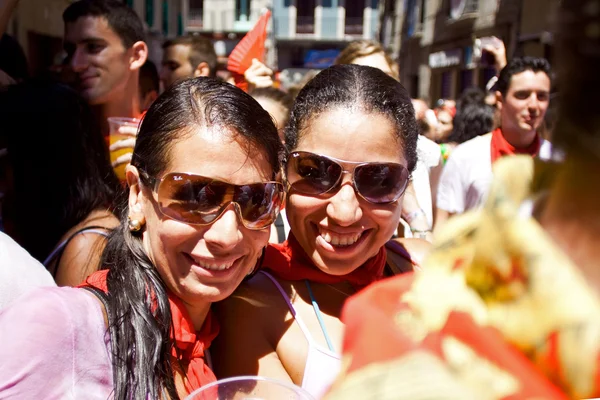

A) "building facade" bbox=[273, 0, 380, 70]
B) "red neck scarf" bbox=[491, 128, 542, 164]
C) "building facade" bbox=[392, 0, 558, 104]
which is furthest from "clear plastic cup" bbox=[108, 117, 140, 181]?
"building facade" bbox=[273, 0, 380, 70]

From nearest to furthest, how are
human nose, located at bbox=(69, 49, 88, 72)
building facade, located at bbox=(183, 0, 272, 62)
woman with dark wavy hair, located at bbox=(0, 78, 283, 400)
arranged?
woman with dark wavy hair, located at bbox=(0, 78, 283, 400) → human nose, located at bbox=(69, 49, 88, 72) → building facade, located at bbox=(183, 0, 272, 62)

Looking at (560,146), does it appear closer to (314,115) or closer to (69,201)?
(314,115)

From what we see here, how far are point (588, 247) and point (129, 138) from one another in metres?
2.37

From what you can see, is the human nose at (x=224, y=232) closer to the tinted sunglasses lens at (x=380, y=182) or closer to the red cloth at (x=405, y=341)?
the tinted sunglasses lens at (x=380, y=182)

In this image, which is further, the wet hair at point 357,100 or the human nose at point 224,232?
the wet hair at point 357,100

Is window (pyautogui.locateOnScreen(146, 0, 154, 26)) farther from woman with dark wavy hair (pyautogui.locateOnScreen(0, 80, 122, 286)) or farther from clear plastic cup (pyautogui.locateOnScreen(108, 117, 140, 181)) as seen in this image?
woman with dark wavy hair (pyautogui.locateOnScreen(0, 80, 122, 286))

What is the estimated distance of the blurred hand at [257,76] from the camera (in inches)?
166

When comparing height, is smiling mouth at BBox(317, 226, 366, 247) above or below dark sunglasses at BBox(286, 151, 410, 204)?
below

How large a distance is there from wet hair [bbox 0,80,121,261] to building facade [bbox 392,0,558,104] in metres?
10.4

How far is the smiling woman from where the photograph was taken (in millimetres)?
1733

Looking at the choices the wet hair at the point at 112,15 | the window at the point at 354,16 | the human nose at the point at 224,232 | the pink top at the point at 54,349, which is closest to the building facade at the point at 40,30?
the wet hair at the point at 112,15

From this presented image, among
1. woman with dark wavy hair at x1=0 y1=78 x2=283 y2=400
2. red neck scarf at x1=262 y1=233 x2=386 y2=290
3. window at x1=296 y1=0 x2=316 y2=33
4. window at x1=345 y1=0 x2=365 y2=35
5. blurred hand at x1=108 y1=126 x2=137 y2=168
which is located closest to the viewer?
woman with dark wavy hair at x1=0 y1=78 x2=283 y2=400

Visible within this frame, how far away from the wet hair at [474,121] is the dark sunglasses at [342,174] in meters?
4.80

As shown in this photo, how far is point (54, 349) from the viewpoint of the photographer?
1295 mm
